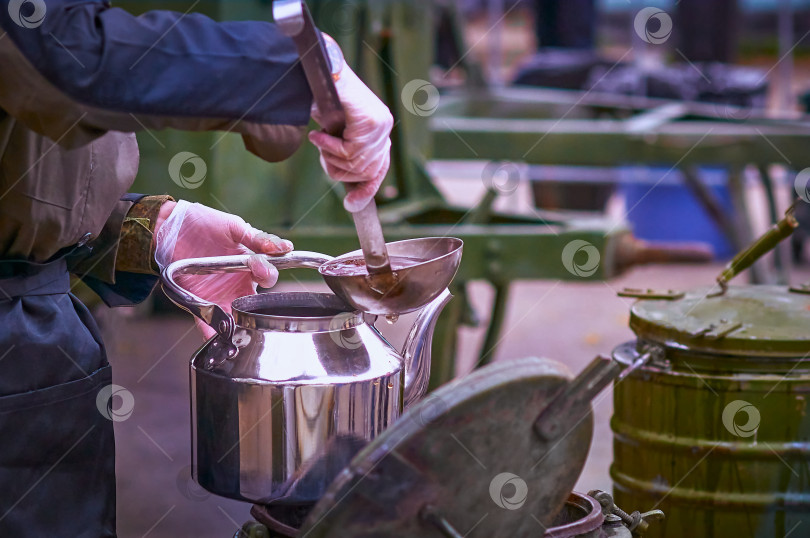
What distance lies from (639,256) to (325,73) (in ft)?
8.33

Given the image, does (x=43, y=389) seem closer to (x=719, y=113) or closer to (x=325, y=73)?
(x=325, y=73)

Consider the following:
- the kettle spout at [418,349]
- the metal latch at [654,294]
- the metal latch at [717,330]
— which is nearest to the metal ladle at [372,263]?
the kettle spout at [418,349]

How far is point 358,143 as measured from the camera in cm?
122

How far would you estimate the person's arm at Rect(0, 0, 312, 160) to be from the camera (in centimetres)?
112

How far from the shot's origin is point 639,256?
3.52 meters

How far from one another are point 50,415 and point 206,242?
39 cm

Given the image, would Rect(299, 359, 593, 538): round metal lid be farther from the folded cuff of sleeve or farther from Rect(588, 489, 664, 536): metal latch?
the folded cuff of sleeve

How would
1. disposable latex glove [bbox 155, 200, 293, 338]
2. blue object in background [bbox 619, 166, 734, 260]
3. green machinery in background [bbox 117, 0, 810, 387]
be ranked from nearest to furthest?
disposable latex glove [bbox 155, 200, 293, 338], green machinery in background [bbox 117, 0, 810, 387], blue object in background [bbox 619, 166, 734, 260]

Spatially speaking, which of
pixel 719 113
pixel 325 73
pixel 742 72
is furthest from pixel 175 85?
pixel 742 72

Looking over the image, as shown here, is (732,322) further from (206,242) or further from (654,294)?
(206,242)

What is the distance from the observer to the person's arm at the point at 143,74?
1.12 m

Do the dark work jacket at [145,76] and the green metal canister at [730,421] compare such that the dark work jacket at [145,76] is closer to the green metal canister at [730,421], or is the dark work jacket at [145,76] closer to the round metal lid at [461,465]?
the round metal lid at [461,465]

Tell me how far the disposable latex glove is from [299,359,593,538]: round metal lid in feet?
2.08

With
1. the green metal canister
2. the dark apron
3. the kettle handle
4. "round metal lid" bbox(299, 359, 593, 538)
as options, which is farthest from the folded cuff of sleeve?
the green metal canister
